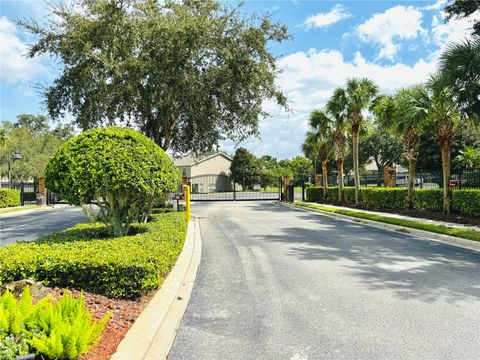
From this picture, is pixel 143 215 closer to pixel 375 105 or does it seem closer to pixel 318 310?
pixel 318 310

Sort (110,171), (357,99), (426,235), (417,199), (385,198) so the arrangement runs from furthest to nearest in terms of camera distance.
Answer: (357,99)
(385,198)
(417,199)
(426,235)
(110,171)

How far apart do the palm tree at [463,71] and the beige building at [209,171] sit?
40.3 m

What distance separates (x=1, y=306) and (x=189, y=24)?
42.1 ft

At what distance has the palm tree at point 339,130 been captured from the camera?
23197mm

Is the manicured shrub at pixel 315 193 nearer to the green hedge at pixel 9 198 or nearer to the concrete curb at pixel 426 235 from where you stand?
the concrete curb at pixel 426 235

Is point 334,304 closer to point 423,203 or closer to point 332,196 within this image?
point 423,203

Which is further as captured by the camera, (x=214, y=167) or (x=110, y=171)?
(x=214, y=167)

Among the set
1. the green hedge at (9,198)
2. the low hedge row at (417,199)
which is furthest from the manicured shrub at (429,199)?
the green hedge at (9,198)

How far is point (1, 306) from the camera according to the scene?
10.2ft

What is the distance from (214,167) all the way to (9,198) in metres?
34.2

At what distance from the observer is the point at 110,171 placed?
7086 millimetres

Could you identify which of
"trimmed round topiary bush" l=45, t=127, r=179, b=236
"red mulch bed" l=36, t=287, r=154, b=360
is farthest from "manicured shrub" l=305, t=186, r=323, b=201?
"red mulch bed" l=36, t=287, r=154, b=360

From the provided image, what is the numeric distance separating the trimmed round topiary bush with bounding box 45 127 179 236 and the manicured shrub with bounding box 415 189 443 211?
500 inches

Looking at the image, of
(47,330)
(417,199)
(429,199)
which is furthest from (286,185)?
(47,330)
